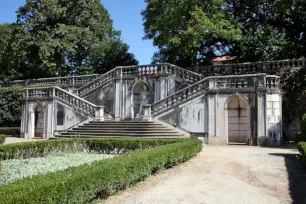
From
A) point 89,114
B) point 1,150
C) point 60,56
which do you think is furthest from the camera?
point 60,56

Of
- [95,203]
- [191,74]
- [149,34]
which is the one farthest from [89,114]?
[95,203]

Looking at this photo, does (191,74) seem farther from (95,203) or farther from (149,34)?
(95,203)

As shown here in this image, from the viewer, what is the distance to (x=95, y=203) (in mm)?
6594

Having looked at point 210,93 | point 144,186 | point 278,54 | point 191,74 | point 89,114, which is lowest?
point 144,186

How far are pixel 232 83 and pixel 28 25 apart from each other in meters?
22.2

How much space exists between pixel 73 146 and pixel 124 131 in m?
4.60

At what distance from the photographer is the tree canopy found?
30.9m

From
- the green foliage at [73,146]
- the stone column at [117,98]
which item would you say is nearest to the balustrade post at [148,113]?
the stone column at [117,98]

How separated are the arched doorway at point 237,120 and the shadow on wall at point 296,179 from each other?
5900 millimetres

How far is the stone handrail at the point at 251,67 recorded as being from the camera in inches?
829

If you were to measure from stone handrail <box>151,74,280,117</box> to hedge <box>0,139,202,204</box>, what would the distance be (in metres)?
9.39

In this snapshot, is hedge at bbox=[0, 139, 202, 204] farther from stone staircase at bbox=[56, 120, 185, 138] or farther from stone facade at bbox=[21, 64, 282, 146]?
stone facade at bbox=[21, 64, 282, 146]

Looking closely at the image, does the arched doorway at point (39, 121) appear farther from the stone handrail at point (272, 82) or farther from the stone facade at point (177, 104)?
the stone handrail at point (272, 82)

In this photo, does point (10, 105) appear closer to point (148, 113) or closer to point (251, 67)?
point (148, 113)
